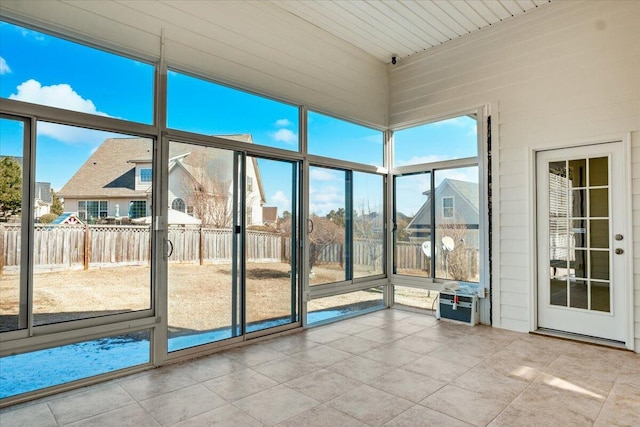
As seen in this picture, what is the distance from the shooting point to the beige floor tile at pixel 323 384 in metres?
2.78

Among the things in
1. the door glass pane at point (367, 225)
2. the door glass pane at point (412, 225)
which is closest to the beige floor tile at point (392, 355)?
the door glass pane at point (367, 225)

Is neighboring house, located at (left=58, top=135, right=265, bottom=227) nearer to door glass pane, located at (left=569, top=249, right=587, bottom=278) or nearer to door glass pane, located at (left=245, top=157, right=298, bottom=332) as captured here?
door glass pane, located at (left=245, top=157, right=298, bottom=332)

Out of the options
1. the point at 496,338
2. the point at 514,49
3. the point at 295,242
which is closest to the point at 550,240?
the point at 496,338

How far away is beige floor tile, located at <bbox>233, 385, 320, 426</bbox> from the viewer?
2.46 meters

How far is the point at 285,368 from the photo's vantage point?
3.28 meters

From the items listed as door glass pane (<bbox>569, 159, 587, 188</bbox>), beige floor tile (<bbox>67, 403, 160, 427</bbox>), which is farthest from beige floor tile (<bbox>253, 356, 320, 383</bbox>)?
door glass pane (<bbox>569, 159, 587, 188</bbox>)

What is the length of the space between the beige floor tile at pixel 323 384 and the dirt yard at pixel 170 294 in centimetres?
117

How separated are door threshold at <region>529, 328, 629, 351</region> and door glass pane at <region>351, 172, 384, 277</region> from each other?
2150mm

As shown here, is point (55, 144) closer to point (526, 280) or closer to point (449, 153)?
point (449, 153)

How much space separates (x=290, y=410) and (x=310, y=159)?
2.90 metres

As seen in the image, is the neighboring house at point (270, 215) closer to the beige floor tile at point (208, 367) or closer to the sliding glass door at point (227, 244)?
the sliding glass door at point (227, 244)

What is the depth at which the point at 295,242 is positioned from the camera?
14.8ft

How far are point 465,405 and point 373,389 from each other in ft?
2.14

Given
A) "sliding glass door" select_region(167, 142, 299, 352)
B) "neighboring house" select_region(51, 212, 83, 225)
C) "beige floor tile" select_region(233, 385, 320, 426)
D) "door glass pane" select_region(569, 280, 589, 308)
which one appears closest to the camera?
"beige floor tile" select_region(233, 385, 320, 426)
